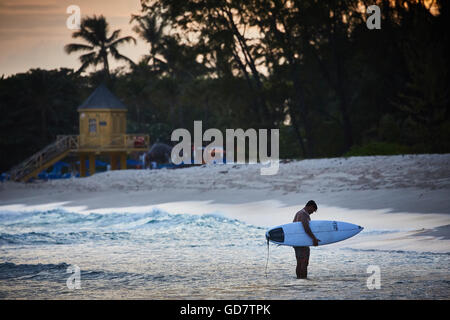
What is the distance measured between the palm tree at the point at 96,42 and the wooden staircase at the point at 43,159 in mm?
24670

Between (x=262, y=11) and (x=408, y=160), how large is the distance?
15.0 meters

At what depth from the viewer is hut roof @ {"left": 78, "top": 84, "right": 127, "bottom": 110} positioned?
149ft

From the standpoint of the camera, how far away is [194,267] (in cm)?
1376

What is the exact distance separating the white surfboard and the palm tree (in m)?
57.4

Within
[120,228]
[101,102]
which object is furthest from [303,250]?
[101,102]

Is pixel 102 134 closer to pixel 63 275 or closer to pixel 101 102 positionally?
pixel 101 102

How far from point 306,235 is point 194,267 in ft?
Result: 9.77

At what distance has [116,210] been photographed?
24922 mm

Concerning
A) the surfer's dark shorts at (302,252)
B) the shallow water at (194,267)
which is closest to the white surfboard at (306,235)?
the surfer's dark shorts at (302,252)

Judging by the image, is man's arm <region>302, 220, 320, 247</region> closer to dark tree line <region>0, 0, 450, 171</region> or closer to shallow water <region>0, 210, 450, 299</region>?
shallow water <region>0, 210, 450, 299</region>

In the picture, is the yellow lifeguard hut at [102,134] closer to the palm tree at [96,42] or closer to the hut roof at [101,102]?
the hut roof at [101,102]

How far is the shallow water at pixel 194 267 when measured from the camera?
11.1 m
